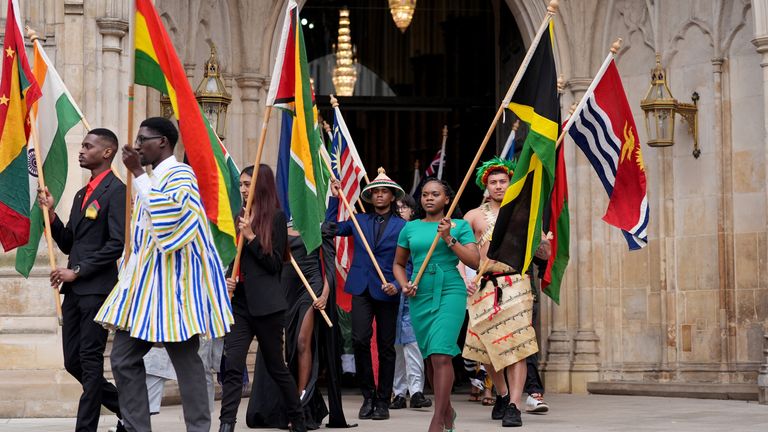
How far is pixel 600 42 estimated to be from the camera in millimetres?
15812

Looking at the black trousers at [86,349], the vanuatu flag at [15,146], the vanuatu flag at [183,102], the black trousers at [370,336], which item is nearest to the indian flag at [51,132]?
the vanuatu flag at [15,146]

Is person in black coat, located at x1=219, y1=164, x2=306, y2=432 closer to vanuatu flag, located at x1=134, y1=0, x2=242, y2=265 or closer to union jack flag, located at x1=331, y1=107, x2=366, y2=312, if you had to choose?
vanuatu flag, located at x1=134, y1=0, x2=242, y2=265

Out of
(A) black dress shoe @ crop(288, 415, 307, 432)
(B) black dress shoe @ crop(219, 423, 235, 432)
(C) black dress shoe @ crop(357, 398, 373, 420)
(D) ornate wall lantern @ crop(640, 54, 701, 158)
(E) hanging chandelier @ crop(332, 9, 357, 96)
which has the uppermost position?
(E) hanging chandelier @ crop(332, 9, 357, 96)

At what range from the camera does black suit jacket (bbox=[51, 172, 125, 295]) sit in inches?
347

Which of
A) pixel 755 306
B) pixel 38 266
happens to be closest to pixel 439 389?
pixel 38 266

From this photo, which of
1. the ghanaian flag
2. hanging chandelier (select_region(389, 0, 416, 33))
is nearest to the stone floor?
the ghanaian flag

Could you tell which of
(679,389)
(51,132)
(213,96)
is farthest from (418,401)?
(51,132)

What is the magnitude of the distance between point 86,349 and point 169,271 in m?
1.37

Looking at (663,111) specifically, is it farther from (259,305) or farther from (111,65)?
(259,305)

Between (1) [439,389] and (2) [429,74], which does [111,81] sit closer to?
(1) [439,389]

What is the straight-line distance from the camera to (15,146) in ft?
32.8

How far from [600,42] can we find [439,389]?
729cm

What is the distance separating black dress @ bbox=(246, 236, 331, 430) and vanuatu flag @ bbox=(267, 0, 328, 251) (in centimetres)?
159

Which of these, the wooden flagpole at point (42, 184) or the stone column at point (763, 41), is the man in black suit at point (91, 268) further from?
the stone column at point (763, 41)
